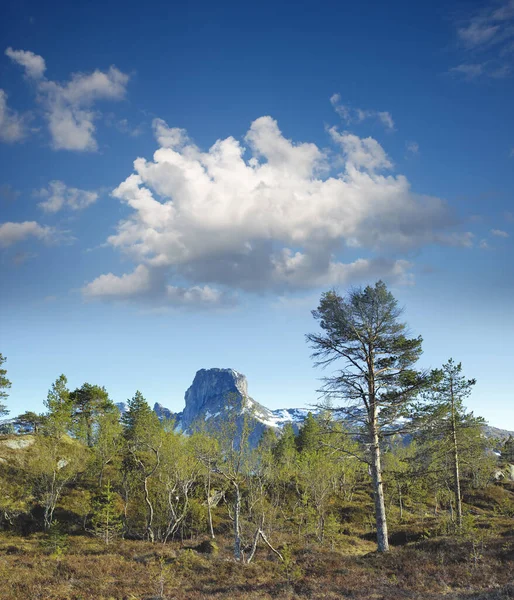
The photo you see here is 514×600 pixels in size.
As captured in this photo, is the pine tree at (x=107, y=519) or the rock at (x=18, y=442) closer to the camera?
the pine tree at (x=107, y=519)

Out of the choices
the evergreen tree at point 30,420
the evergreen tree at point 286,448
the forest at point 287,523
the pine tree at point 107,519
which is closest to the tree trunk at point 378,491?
the forest at point 287,523

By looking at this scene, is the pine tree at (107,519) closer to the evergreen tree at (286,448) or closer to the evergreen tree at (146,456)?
the evergreen tree at (146,456)

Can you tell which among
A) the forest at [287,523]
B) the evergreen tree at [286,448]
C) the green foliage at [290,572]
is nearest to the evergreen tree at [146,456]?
the forest at [287,523]

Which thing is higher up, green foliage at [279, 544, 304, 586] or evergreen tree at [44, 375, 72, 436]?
evergreen tree at [44, 375, 72, 436]

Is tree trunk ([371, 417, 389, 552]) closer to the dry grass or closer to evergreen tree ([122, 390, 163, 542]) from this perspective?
the dry grass

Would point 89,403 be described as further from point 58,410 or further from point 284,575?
point 284,575

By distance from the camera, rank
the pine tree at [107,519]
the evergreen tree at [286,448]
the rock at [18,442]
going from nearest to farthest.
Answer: the pine tree at [107,519] → the rock at [18,442] → the evergreen tree at [286,448]

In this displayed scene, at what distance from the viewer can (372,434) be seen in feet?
68.3

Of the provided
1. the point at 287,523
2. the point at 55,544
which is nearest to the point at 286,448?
the point at 287,523

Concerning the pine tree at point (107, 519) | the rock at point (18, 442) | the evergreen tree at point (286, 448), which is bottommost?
the pine tree at point (107, 519)

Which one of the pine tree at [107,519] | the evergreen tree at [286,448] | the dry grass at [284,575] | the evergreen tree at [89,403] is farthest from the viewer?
the evergreen tree at [89,403]

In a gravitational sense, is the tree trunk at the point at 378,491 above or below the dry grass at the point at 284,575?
above

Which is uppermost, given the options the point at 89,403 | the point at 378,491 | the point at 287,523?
the point at 89,403

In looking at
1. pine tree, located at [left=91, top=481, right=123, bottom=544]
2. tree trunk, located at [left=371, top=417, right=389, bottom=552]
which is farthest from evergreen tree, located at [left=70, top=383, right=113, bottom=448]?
tree trunk, located at [left=371, top=417, right=389, bottom=552]
